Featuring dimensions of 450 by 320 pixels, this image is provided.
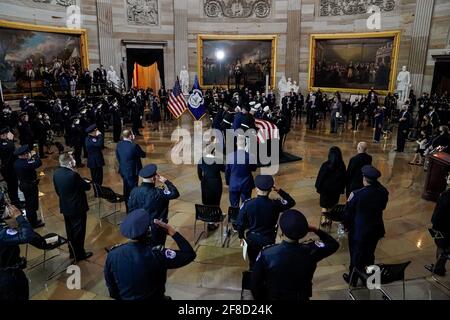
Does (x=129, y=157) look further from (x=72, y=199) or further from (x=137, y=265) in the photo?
(x=137, y=265)

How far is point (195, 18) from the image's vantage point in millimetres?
25156

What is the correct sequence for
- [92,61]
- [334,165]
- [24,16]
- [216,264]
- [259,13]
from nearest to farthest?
[216,264] → [334,165] → [24,16] → [92,61] → [259,13]

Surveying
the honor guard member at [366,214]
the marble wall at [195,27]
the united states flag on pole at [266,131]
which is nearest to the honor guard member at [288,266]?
the honor guard member at [366,214]

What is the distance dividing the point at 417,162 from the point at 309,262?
10775 millimetres

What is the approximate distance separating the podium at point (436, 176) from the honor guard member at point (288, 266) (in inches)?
268

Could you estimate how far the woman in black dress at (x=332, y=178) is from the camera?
255 inches

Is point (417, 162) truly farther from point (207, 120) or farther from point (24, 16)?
point (24, 16)

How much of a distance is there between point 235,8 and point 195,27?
322cm

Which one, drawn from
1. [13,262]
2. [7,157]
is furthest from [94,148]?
[13,262]

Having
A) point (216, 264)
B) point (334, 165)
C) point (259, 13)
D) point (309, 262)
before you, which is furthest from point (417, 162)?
point (259, 13)

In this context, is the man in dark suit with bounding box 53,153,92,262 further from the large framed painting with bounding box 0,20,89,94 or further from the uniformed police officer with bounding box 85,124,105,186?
the large framed painting with bounding box 0,20,89,94

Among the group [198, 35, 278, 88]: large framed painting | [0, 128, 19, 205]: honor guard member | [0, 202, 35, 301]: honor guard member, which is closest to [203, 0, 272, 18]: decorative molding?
[198, 35, 278, 88]: large framed painting

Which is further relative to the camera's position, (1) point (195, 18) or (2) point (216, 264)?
(1) point (195, 18)

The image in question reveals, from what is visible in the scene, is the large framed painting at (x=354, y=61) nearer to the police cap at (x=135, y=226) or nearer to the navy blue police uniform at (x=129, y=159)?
the navy blue police uniform at (x=129, y=159)
